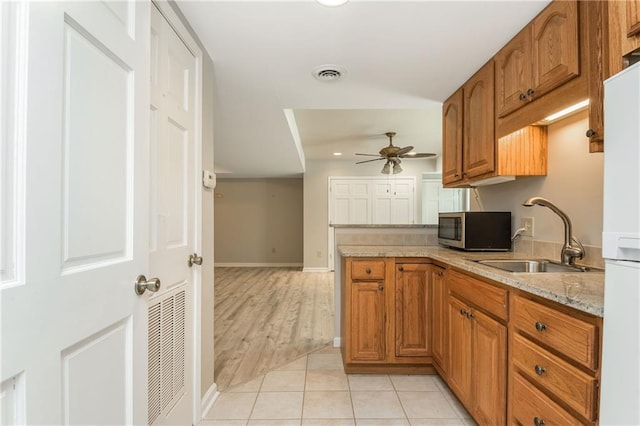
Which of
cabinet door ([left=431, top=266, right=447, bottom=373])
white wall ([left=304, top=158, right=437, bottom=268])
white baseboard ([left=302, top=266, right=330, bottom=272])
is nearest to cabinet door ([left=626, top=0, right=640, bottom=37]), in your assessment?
cabinet door ([left=431, top=266, right=447, bottom=373])

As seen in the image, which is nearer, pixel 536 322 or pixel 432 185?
pixel 536 322

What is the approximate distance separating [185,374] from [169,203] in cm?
87

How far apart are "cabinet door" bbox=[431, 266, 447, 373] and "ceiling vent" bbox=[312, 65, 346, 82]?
146 centimetres

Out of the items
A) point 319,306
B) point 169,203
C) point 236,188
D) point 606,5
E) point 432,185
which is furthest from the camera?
point 236,188

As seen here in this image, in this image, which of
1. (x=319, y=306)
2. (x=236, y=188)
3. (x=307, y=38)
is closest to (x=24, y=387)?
(x=307, y=38)

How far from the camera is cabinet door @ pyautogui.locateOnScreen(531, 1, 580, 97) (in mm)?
1341

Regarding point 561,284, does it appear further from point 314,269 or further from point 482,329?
point 314,269

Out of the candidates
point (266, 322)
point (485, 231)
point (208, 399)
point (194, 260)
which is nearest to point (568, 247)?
point (485, 231)

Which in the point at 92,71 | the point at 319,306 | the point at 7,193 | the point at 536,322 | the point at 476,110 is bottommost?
the point at 319,306

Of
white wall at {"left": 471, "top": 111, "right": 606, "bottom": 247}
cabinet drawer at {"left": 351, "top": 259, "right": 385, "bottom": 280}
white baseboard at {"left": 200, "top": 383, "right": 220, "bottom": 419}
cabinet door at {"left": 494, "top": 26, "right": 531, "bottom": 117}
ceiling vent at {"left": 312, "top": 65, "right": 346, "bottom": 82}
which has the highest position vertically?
ceiling vent at {"left": 312, "top": 65, "right": 346, "bottom": 82}

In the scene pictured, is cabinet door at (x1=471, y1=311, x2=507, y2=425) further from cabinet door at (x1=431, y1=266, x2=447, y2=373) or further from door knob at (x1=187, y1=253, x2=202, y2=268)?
door knob at (x1=187, y1=253, x2=202, y2=268)

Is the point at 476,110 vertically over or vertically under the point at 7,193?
over

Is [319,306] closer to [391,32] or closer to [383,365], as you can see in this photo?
[383,365]

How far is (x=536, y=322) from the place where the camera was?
46.4 inches
